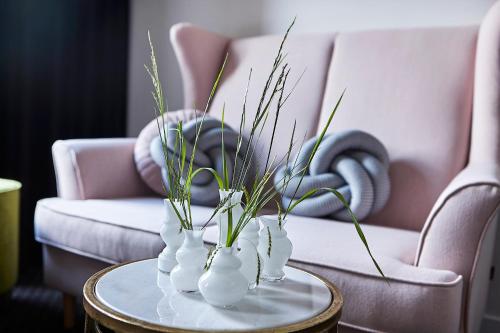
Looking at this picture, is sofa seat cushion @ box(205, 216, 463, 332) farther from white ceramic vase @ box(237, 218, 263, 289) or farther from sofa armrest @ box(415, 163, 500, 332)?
white ceramic vase @ box(237, 218, 263, 289)

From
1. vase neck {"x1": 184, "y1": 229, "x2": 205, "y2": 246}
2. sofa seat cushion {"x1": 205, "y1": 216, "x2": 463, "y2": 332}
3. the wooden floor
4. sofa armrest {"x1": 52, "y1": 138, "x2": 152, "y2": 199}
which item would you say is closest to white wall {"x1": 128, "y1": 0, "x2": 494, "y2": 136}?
sofa armrest {"x1": 52, "y1": 138, "x2": 152, "y2": 199}

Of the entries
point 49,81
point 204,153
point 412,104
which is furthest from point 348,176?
point 49,81

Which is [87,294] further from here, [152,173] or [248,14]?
[248,14]

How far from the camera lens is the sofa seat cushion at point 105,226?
4.87 ft

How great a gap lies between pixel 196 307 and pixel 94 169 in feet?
3.28

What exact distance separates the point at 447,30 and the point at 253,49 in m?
0.72

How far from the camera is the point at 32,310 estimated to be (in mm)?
1851

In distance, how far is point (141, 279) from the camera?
1046mm

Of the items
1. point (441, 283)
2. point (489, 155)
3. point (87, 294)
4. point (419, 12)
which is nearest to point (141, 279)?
point (87, 294)

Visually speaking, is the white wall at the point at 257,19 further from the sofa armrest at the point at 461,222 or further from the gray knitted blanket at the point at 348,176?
the sofa armrest at the point at 461,222

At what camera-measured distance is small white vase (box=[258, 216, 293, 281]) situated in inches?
40.8

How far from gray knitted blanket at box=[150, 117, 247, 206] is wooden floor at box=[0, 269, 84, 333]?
0.55 meters

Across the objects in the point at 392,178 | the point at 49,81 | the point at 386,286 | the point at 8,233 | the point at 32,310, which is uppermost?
the point at 49,81

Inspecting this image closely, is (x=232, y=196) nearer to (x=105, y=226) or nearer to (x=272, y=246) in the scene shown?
(x=272, y=246)
